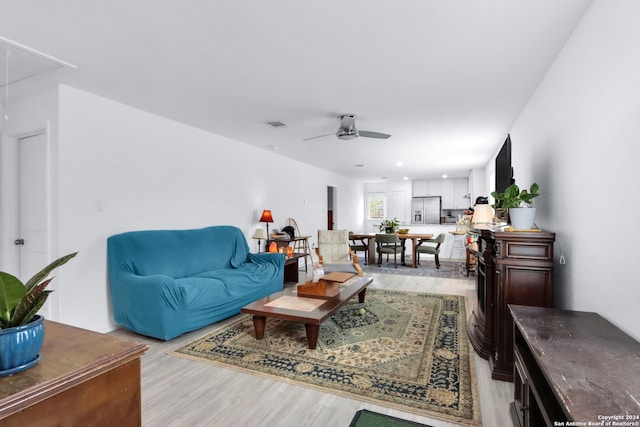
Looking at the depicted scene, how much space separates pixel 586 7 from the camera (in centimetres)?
181

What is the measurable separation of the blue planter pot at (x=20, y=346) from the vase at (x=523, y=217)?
2.63 meters

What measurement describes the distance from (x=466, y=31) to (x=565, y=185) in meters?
1.24

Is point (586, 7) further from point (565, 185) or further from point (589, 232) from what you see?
point (589, 232)

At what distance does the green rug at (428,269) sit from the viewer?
6.13 m

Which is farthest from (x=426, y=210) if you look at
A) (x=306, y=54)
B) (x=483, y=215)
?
(x=306, y=54)

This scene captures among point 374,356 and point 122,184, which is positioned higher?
point 122,184

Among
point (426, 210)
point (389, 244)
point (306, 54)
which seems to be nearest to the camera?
point (306, 54)

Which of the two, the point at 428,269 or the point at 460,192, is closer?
the point at 428,269

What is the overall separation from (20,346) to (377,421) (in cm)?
175

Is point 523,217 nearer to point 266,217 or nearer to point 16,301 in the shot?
point 16,301

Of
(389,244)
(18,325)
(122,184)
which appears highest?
(122,184)

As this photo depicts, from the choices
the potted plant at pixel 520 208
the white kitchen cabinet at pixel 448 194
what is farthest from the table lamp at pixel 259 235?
the white kitchen cabinet at pixel 448 194

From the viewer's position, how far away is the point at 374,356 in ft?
8.72

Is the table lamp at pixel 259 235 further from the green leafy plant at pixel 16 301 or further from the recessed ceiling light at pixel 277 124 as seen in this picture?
the green leafy plant at pixel 16 301
